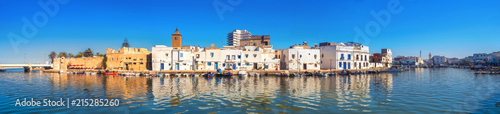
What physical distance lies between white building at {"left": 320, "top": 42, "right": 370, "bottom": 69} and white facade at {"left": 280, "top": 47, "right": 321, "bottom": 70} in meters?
3.99

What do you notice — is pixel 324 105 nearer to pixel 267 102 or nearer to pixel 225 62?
pixel 267 102

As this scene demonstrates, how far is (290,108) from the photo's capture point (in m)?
16.0

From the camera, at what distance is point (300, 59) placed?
60375 millimetres

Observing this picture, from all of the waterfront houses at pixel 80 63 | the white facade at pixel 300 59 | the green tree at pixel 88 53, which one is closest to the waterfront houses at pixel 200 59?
the white facade at pixel 300 59

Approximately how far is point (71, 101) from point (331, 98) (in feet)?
68.3

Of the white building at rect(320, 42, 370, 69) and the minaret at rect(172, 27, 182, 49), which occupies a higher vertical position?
the minaret at rect(172, 27, 182, 49)

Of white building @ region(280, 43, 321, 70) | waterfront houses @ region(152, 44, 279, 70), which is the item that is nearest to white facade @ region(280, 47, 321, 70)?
white building @ region(280, 43, 321, 70)

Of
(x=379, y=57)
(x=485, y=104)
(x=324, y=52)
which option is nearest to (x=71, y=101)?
(x=485, y=104)

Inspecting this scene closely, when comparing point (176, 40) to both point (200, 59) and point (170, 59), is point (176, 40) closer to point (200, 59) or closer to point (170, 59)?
point (170, 59)

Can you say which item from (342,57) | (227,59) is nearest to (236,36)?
(342,57)

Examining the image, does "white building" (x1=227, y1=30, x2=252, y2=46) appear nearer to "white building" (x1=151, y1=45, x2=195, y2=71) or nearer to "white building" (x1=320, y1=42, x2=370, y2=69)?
"white building" (x1=320, y1=42, x2=370, y2=69)

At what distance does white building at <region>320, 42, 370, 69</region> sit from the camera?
62.8m

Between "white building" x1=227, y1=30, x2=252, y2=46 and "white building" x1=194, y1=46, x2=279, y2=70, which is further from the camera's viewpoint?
"white building" x1=227, y1=30, x2=252, y2=46

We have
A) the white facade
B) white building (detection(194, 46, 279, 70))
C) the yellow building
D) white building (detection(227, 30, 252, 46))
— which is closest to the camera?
white building (detection(194, 46, 279, 70))
